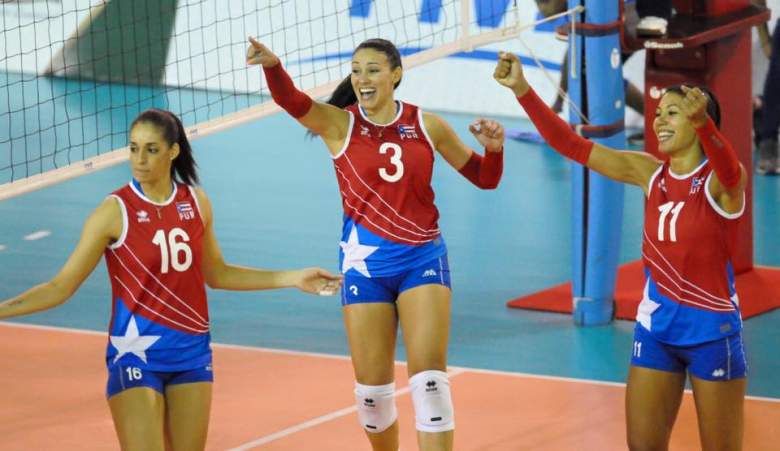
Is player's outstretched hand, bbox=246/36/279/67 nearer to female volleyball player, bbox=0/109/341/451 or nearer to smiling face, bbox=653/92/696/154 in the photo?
female volleyball player, bbox=0/109/341/451

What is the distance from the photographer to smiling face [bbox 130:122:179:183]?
20.1 feet

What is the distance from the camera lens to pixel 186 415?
6.02m

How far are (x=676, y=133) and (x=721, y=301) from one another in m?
0.73

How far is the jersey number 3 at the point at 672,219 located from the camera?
647cm

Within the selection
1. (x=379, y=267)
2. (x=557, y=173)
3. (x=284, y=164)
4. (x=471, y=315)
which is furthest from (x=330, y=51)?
(x=379, y=267)

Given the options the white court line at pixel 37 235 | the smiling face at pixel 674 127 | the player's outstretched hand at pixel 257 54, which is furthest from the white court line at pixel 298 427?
the white court line at pixel 37 235

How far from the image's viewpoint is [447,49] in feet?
33.3

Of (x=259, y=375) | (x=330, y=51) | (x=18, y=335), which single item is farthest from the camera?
(x=330, y=51)

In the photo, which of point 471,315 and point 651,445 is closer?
point 651,445

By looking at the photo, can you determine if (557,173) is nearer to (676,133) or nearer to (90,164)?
(90,164)

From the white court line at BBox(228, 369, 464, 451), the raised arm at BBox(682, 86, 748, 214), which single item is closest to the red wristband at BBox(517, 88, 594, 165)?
the raised arm at BBox(682, 86, 748, 214)

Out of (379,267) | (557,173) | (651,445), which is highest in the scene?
(379,267)

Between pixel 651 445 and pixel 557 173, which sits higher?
pixel 651 445

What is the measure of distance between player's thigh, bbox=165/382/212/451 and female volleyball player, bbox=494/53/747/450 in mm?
1793
